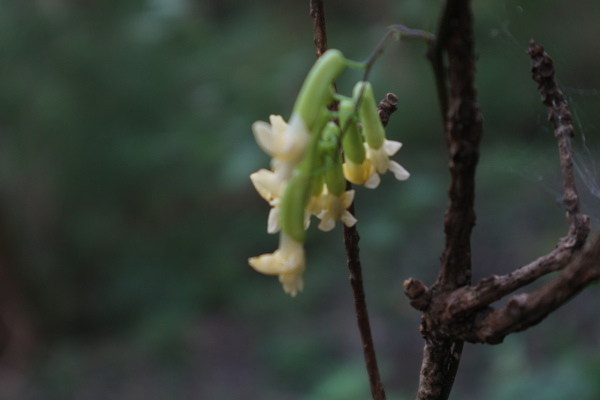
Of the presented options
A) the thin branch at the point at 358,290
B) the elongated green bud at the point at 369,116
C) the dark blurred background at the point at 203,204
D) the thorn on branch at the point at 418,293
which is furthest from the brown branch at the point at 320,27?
the dark blurred background at the point at 203,204

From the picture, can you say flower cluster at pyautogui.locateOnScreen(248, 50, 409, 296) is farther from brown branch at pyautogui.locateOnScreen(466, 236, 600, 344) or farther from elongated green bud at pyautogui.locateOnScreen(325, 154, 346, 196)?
brown branch at pyautogui.locateOnScreen(466, 236, 600, 344)

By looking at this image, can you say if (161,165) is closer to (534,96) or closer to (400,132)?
(400,132)

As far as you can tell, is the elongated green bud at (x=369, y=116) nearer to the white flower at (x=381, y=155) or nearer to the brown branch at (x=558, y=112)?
the white flower at (x=381, y=155)

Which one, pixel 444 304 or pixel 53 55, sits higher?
pixel 53 55

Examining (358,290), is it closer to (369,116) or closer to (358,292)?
(358,292)

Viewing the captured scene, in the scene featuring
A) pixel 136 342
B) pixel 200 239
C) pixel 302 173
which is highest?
pixel 200 239

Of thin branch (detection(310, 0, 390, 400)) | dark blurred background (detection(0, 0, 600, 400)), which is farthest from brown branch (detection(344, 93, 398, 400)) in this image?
dark blurred background (detection(0, 0, 600, 400))

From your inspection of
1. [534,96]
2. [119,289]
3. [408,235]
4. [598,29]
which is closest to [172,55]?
[119,289]
